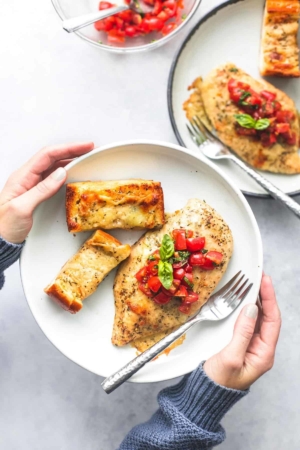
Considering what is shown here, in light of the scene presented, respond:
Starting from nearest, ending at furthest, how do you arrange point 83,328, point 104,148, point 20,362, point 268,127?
1. point 104,148
2. point 83,328
3. point 268,127
4. point 20,362

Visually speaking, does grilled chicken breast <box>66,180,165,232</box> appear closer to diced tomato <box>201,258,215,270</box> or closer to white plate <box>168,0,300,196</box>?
diced tomato <box>201,258,215,270</box>

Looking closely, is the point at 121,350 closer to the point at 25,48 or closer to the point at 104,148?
the point at 104,148

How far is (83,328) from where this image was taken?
2.94m

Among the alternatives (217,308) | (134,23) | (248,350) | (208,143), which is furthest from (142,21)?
(248,350)

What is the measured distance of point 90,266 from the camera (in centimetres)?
283

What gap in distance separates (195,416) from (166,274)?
0.76 meters

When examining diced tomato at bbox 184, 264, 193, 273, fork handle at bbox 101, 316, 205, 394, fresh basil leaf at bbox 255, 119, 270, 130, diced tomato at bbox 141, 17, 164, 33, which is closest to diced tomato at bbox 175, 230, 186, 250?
diced tomato at bbox 184, 264, 193, 273

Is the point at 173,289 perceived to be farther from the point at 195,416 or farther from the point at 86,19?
the point at 86,19

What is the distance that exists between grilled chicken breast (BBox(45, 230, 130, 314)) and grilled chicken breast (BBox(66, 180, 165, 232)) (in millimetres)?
87

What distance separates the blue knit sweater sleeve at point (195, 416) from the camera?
8.99ft

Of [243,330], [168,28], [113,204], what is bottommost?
[243,330]

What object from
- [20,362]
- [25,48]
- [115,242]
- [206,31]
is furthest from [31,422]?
Answer: [206,31]

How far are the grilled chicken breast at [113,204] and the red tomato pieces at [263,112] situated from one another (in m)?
0.80

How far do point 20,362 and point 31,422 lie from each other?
15.2 inches
